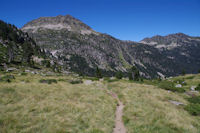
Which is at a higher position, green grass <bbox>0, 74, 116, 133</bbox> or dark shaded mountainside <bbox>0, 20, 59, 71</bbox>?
dark shaded mountainside <bbox>0, 20, 59, 71</bbox>

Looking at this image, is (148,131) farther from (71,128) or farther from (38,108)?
(38,108)

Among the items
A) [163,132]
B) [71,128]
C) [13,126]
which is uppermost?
[13,126]

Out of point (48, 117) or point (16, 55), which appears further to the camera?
point (16, 55)

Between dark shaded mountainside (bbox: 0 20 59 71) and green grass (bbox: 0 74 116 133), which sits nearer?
green grass (bbox: 0 74 116 133)

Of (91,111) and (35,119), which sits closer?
(35,119)

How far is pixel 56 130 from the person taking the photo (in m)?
9.95

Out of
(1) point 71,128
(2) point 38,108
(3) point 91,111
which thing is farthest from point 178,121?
(2) point 38,108

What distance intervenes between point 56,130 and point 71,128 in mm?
1363

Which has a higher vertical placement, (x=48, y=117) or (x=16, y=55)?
(x=16, y=55)

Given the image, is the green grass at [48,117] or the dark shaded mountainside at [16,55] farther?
the dark shaded mountainside at [16,55]

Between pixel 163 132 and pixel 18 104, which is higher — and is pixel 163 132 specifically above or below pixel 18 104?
below

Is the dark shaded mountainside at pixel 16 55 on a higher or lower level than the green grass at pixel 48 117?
higher

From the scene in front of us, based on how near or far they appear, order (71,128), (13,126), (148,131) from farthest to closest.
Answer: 1. (148,131)
2. (71,128)
3. (13,126)

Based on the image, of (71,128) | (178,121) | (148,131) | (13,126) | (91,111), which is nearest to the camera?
(13,126)
